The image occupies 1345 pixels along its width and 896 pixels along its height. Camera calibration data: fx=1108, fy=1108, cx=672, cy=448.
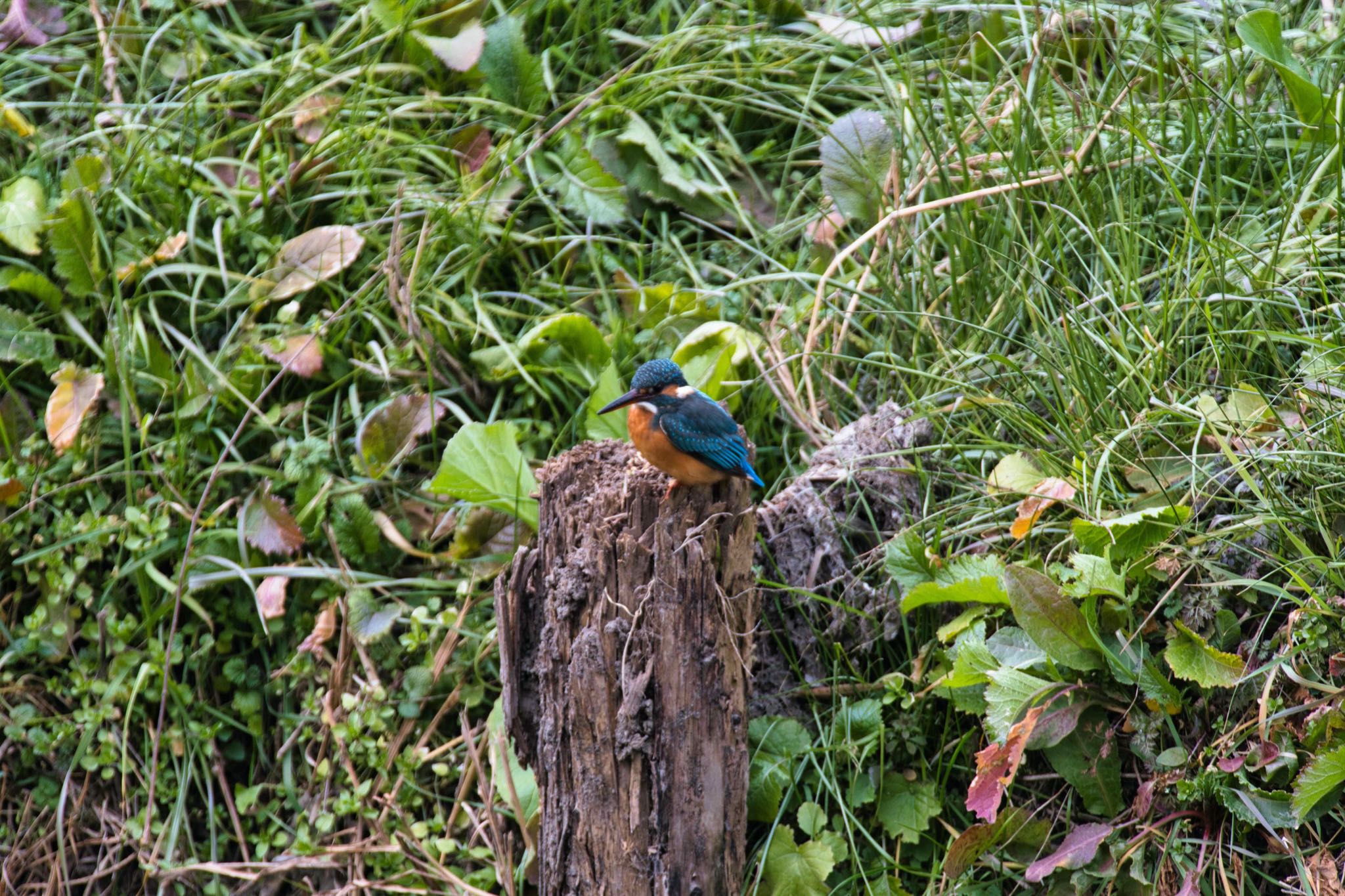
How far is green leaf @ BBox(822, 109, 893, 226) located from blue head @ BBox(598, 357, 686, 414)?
1305mm

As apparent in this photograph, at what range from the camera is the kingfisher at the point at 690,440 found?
2789mm

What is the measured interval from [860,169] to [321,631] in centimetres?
249

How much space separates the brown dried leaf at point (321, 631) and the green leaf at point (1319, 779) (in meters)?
2.74

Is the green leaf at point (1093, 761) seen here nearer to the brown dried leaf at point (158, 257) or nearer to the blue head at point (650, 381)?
the blue head at point (650, 381)

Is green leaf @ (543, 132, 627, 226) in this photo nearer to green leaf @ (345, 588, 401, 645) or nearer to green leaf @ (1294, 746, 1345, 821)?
green leaf @ (345, 588, 401, 645)

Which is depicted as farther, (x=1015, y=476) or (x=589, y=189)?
(x=589, y=189)

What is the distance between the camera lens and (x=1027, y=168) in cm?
360

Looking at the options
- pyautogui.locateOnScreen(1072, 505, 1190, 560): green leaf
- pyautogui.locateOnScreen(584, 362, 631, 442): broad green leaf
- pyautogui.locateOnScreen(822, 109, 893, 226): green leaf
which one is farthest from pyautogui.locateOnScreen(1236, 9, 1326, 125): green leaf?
pyautogui.locateOnScreen(584, 362, 631, 442): broad green leaf

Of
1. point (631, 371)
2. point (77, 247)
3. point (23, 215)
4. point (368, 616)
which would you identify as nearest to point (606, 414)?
point (631, 371)

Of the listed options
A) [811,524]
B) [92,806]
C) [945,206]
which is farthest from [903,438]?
[92,806]

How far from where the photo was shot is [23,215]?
4.18m

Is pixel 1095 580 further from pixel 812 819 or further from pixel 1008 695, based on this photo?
pixel 812 819

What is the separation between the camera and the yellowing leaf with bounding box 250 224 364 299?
13.7 ft

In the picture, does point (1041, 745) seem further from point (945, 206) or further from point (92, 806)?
point (92, 806)
